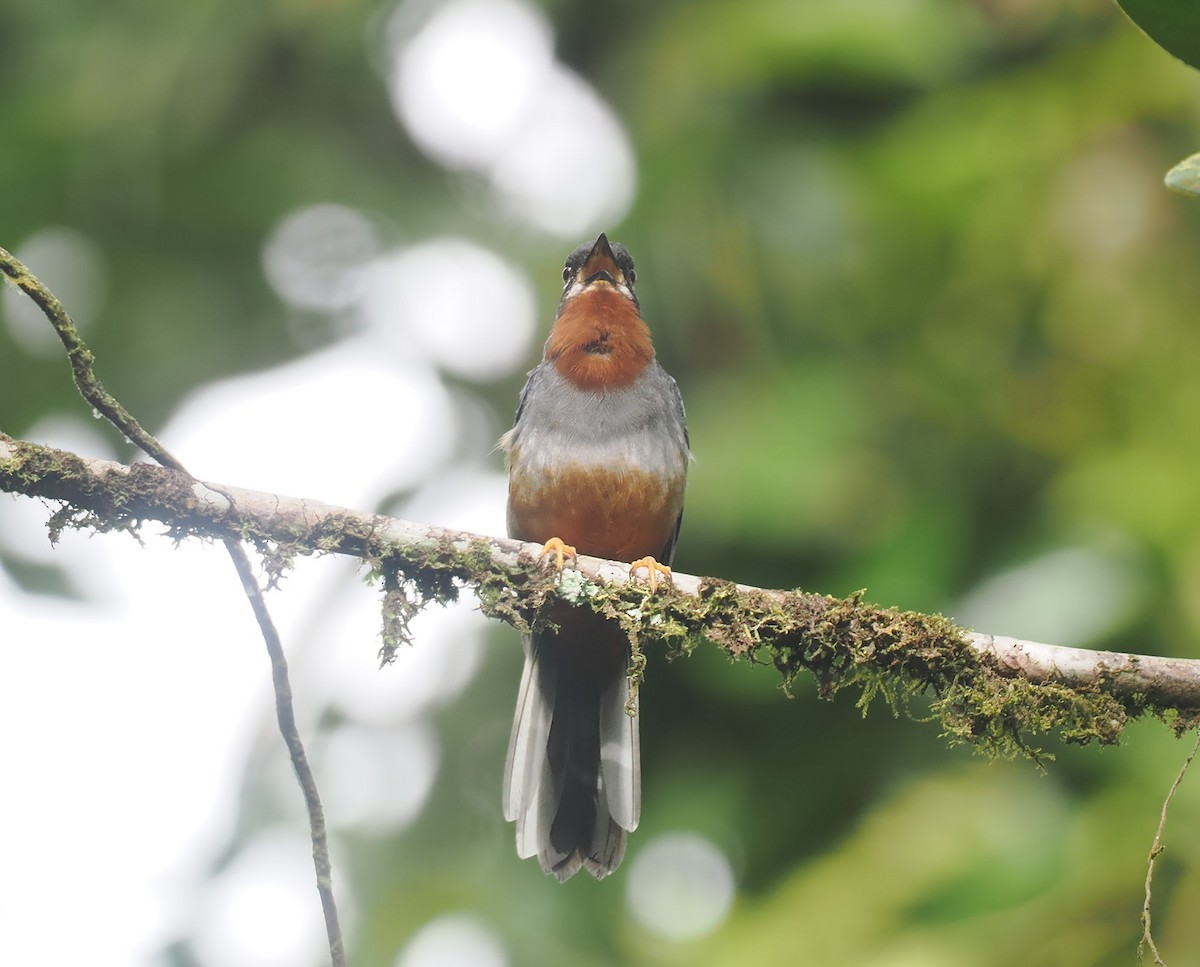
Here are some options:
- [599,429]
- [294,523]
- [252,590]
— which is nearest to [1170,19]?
[252,590]

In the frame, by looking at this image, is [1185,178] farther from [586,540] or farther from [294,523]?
[586,540]

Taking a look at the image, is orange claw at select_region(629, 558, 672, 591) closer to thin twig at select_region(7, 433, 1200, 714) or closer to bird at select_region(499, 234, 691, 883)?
thin twig at select_region(7, 433, 1200, 714)

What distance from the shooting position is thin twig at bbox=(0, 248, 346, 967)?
9.00 feet

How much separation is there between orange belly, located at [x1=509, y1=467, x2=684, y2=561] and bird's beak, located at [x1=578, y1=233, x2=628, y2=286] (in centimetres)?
119

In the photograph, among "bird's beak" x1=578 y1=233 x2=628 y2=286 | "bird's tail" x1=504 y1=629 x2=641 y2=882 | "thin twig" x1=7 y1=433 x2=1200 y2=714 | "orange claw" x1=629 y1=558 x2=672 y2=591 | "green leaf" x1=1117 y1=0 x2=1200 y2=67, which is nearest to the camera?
"green leaf" x1=1117 y1=0 x2=1200 y2=67

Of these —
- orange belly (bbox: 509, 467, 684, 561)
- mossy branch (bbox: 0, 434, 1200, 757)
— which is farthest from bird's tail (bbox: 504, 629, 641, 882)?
mossy branch (bbox: 0, 434, 1200, 757)

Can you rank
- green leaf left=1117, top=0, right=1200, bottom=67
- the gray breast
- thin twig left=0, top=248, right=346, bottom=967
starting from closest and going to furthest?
green leaf left=1117, top=0, right=1200, bottom=67, thin twig left=0, top=248, right=346, bottom=967, the gray breast

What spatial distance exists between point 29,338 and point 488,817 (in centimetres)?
379

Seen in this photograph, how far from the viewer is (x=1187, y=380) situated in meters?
4.62

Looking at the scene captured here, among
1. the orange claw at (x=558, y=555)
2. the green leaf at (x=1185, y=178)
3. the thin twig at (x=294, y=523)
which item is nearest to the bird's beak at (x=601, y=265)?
the orange claw at (x=558, y=555)

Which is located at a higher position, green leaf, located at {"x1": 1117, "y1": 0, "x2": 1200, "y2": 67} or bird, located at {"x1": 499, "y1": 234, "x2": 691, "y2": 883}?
bird, located at {"x1": 499, "y1": 234, "x2": 691, "y2": 883}

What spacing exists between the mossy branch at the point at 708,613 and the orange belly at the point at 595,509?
0.94m

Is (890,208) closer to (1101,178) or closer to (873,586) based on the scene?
(1101,178)

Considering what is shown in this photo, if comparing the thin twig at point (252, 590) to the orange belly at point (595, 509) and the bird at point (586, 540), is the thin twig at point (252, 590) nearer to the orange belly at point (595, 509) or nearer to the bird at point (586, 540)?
the bird at point (586, 540)
